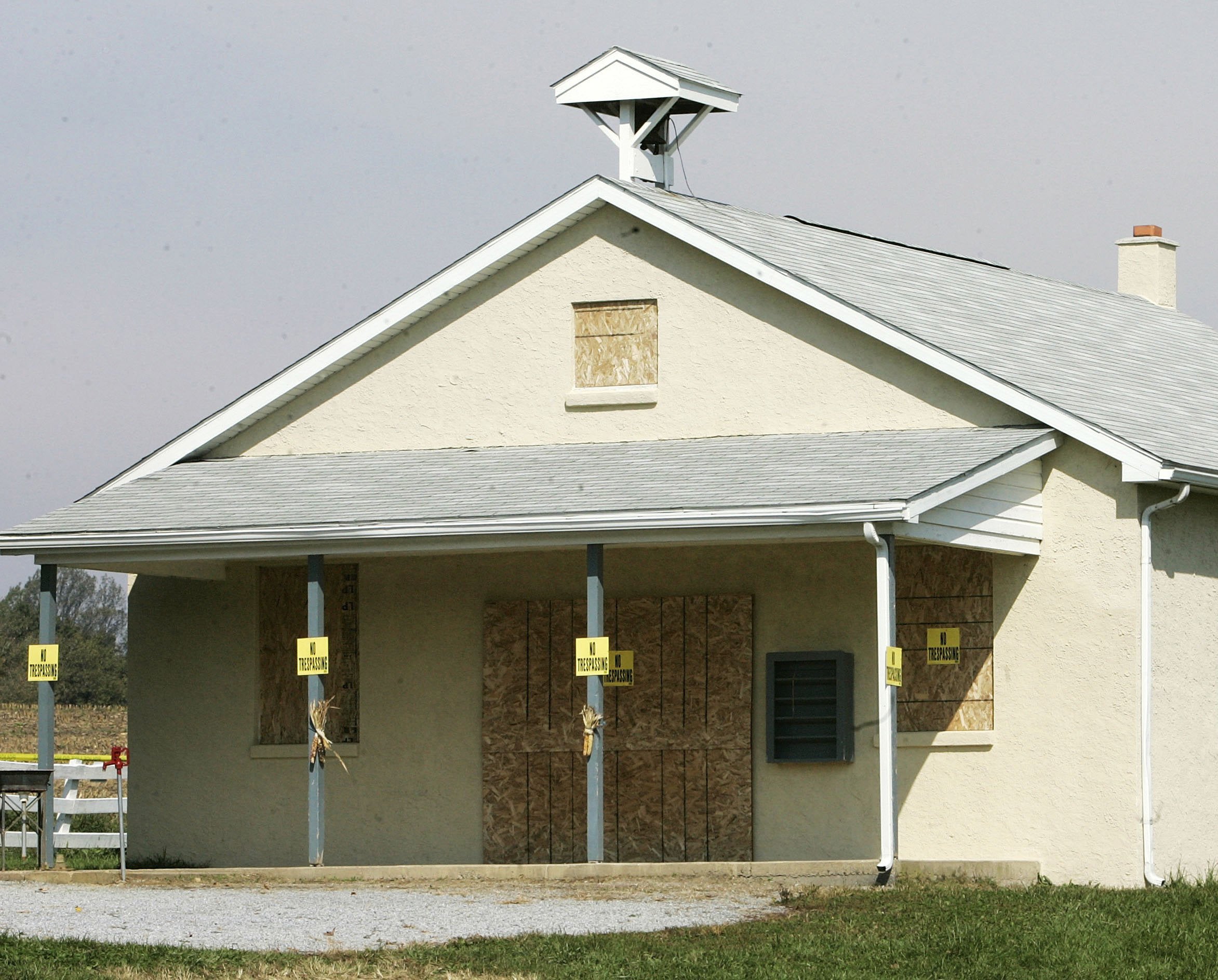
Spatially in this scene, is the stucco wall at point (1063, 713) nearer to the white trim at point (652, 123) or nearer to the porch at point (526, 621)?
the porch at point (526, 621)

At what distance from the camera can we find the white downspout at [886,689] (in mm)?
16094

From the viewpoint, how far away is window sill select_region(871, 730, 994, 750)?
1797 cm

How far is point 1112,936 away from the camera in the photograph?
1326 cm

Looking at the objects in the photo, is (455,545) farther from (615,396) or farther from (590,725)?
(615,396)

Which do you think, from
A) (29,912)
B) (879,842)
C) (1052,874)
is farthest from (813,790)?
(29,912)

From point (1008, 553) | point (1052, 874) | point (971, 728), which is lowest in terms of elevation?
point (1052, 874)

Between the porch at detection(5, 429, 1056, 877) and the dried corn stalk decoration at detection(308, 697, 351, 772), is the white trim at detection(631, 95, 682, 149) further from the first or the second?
the dried corn stalk decoration at detection(308, 697, 351, 772)

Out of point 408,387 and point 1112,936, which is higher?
point 408,387

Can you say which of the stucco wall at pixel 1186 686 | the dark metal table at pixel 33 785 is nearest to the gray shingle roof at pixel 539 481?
the stucco wall at pixel 1186 686

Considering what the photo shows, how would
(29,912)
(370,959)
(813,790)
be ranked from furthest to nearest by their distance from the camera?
(813,790) < (29,912) < (370,959)

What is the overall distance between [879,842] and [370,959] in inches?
273

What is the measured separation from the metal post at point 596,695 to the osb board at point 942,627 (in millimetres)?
2609

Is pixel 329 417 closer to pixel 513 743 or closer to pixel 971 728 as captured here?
pixel 513 743

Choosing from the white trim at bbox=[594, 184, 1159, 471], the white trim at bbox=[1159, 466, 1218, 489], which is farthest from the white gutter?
the white trim at bbox=[1159, 466, 1218, 489]
